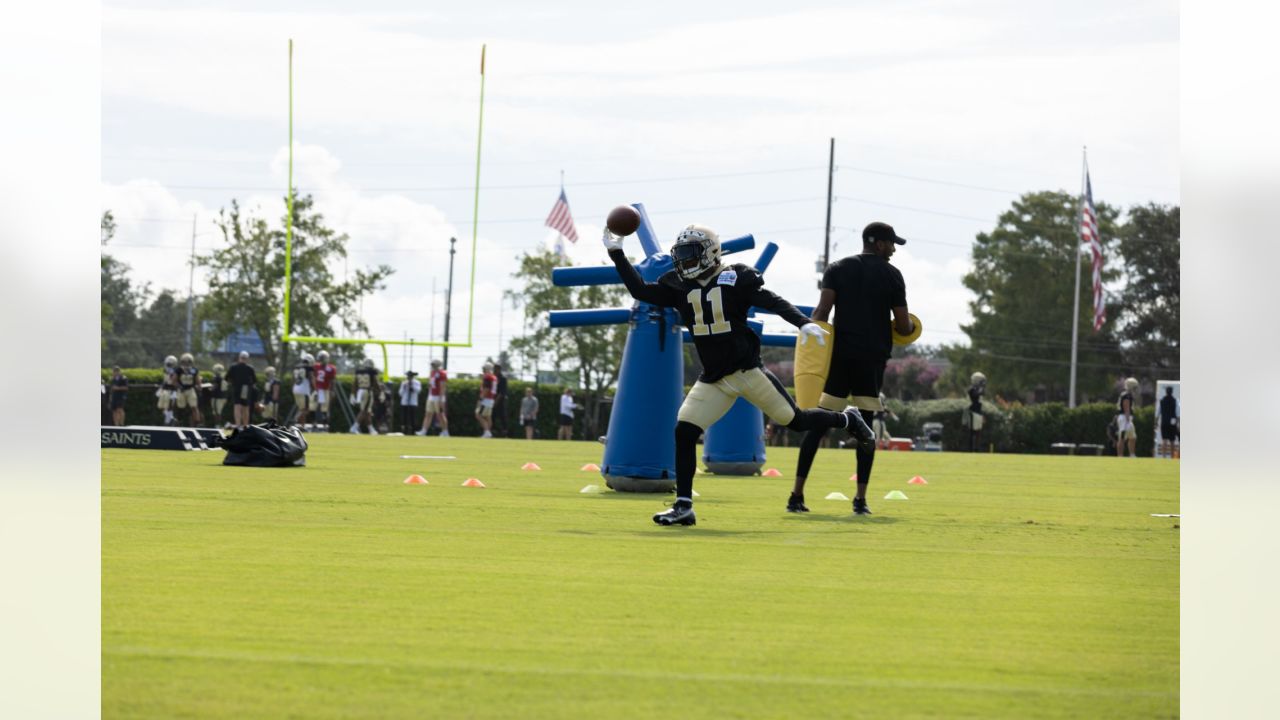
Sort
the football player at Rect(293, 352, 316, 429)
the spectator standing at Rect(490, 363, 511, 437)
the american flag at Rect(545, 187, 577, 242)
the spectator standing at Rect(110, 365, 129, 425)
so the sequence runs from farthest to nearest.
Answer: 1. the american flag at Rect(545, 187, 577, 242)
2. the spectator standing at Rect(490, 363, 511, 437)
3. the spectator standing at Rect(110, 365, 129, 425)
4. the football player at Rect(293, 352, 316, 429)

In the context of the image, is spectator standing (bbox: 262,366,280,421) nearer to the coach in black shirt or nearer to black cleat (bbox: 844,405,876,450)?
the coach in black shirt

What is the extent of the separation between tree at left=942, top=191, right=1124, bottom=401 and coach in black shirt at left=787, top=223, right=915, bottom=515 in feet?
206

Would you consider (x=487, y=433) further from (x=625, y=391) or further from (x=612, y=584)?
(x=612, y=584)

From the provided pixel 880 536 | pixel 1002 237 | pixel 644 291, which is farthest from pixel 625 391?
pixel 1002 237

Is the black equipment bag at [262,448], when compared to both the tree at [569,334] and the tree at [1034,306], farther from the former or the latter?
the tree at [1034,306]

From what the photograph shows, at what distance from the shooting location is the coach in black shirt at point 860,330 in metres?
10.3

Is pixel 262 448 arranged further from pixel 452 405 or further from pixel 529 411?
pixel 452 405

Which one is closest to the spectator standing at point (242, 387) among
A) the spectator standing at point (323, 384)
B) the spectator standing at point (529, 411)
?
the spectator standing at point (323, 384)

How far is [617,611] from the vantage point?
529cm

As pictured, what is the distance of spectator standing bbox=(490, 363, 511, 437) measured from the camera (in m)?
36.5

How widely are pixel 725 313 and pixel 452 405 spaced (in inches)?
1284

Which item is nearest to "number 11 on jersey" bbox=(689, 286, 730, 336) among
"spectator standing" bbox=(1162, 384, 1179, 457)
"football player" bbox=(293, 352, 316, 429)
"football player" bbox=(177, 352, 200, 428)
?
"football player" bbox=(293, 352, 316, 429)

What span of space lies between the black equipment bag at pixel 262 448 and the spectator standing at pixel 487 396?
20.4 metres

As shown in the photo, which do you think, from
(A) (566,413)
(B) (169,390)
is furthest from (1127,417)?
(B) (169,390)
